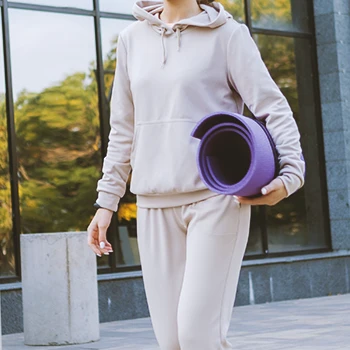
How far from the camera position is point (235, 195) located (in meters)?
3.10

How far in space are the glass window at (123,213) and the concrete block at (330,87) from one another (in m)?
3.24

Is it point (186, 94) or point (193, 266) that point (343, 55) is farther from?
point (193, 266)

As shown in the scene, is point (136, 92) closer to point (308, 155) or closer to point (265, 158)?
point (265, 158)

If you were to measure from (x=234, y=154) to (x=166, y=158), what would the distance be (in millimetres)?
263

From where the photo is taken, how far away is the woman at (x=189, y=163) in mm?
3244

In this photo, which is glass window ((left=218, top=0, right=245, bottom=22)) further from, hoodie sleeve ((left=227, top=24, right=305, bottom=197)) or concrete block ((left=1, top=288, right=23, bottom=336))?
hoodie sleeve ((left=227, top=24, right=305, bottom=197))

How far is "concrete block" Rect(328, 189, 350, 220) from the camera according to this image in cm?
1255

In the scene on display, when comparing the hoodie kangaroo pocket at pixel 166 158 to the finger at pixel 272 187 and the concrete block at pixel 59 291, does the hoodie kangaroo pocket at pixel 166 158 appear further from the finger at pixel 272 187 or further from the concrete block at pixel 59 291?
the concrete block at pixel 59 291

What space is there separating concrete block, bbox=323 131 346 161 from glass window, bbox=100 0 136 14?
3280 millimetres

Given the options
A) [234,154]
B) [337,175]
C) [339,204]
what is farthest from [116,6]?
[234,154]

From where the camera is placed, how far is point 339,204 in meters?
12.6

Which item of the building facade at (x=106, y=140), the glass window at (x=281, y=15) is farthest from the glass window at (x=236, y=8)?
the glass window at (x=281, y=15)

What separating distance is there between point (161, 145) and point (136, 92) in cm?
24

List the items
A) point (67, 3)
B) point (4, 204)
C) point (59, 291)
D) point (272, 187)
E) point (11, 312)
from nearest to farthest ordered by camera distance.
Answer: point (272, 187), point (59, 291), point (11, 312), point (4, 204), point (67, 3)
